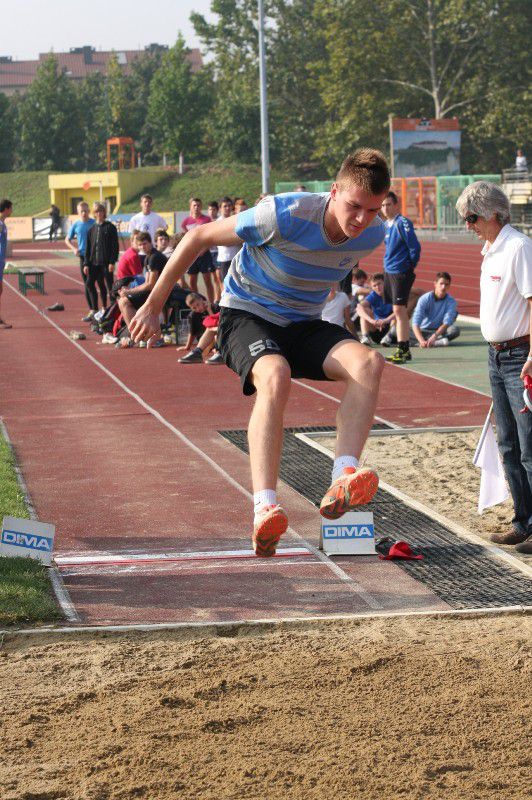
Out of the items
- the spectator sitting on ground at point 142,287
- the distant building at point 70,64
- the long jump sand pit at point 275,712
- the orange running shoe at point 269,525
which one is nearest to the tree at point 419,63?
the spectator sitting on ground at point 142,287

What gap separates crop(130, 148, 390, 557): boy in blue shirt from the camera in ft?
15.1

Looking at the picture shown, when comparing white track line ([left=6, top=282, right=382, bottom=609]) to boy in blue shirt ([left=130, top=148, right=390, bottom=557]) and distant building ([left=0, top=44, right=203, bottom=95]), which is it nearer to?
boy in blue shirt ([left=130, top=148, right=390, bottom=557])

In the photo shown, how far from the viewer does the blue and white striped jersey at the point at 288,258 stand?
4695 millimetres

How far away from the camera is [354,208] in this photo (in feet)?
15.1

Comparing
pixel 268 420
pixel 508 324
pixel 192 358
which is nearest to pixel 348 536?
pixel 508 324

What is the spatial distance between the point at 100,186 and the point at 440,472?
2198 inches

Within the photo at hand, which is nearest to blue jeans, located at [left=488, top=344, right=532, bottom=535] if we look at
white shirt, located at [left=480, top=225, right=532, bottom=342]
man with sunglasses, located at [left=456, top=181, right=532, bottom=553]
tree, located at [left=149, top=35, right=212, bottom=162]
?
man with sunglasses, located at [left=456, top=181, right=532, bottom=553]

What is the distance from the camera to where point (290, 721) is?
4.26 meters

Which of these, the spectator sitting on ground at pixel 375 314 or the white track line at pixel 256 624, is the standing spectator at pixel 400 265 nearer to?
the spectator sitting on ground at pixel 375 314

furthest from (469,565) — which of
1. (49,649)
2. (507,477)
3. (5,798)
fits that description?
(5,798)

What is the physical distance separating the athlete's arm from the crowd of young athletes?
8.42 meters

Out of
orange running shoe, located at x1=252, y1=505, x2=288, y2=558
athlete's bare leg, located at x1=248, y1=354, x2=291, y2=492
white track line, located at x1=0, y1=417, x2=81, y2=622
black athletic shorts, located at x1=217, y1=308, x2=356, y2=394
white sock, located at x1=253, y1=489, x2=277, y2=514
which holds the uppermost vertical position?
black athletic shorts, located at x1=217, y1=308, x2=356, y2=394

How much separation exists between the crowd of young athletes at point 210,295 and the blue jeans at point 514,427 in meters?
6.73

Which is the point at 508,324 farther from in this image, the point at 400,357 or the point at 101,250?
the point at 101,250
